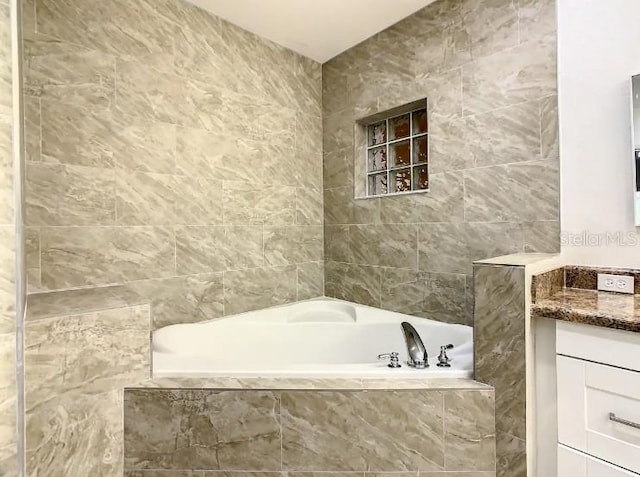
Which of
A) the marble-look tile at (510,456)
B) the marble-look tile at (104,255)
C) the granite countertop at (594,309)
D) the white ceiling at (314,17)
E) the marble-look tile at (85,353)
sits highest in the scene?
the white ceiling at (314,17)

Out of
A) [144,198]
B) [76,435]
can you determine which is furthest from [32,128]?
[76,435]

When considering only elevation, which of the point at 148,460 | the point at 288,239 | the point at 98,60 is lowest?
the point at 148,460

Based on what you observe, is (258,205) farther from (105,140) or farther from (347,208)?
(105,140)

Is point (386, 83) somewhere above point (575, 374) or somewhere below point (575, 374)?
above

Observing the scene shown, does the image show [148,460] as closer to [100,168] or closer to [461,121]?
[100,168]

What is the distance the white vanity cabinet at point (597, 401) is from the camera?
111 cm

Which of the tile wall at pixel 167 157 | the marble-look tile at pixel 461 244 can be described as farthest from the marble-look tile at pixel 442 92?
the tile wall at pixel 167 157

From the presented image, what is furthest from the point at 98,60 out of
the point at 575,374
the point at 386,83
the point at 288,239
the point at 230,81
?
the point at 575,374

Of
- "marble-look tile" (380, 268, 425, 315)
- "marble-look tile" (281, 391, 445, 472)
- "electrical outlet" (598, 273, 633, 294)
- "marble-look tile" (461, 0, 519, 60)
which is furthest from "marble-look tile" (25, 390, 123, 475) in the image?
"marble-look tile" (461, 0, 519, 60)

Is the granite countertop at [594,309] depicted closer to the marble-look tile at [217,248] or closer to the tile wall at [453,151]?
the tile wall at [453,151]

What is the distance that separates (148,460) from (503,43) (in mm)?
2655

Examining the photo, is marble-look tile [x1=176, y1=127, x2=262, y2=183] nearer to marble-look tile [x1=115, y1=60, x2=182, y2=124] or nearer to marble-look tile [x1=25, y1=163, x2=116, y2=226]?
marble-look tile [x1=115, y1=60, x2=182, y2=124]

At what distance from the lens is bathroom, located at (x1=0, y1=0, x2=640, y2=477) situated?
4.23 feet

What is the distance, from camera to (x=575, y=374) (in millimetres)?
1229
